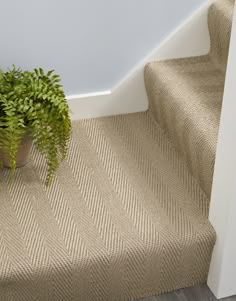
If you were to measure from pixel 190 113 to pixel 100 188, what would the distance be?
43 cm

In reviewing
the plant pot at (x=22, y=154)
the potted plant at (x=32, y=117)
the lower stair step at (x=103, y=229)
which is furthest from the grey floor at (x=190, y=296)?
the plant pot at (x=22, y=154)

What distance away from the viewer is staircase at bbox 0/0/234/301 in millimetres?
2322

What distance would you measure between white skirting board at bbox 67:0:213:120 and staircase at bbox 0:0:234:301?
0.14 ft

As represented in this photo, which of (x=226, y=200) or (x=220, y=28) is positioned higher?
(x=220, y=28)

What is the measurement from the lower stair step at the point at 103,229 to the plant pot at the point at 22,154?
0.13ft

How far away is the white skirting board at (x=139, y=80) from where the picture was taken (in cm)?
294

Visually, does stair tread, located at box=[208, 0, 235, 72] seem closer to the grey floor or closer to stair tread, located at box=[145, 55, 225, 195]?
stair tread, located at box=[145, 55, 225, 195]

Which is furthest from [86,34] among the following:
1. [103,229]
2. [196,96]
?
[103,229]

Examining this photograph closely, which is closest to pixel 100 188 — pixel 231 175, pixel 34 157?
pixel 34 157

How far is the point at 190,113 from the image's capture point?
263 centimetres

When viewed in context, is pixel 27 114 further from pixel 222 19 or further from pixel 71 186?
pixel 222 19

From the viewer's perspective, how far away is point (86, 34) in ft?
9.28

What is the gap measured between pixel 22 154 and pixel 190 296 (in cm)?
80

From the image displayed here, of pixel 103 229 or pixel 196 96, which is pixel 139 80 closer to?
pixel 196 96
